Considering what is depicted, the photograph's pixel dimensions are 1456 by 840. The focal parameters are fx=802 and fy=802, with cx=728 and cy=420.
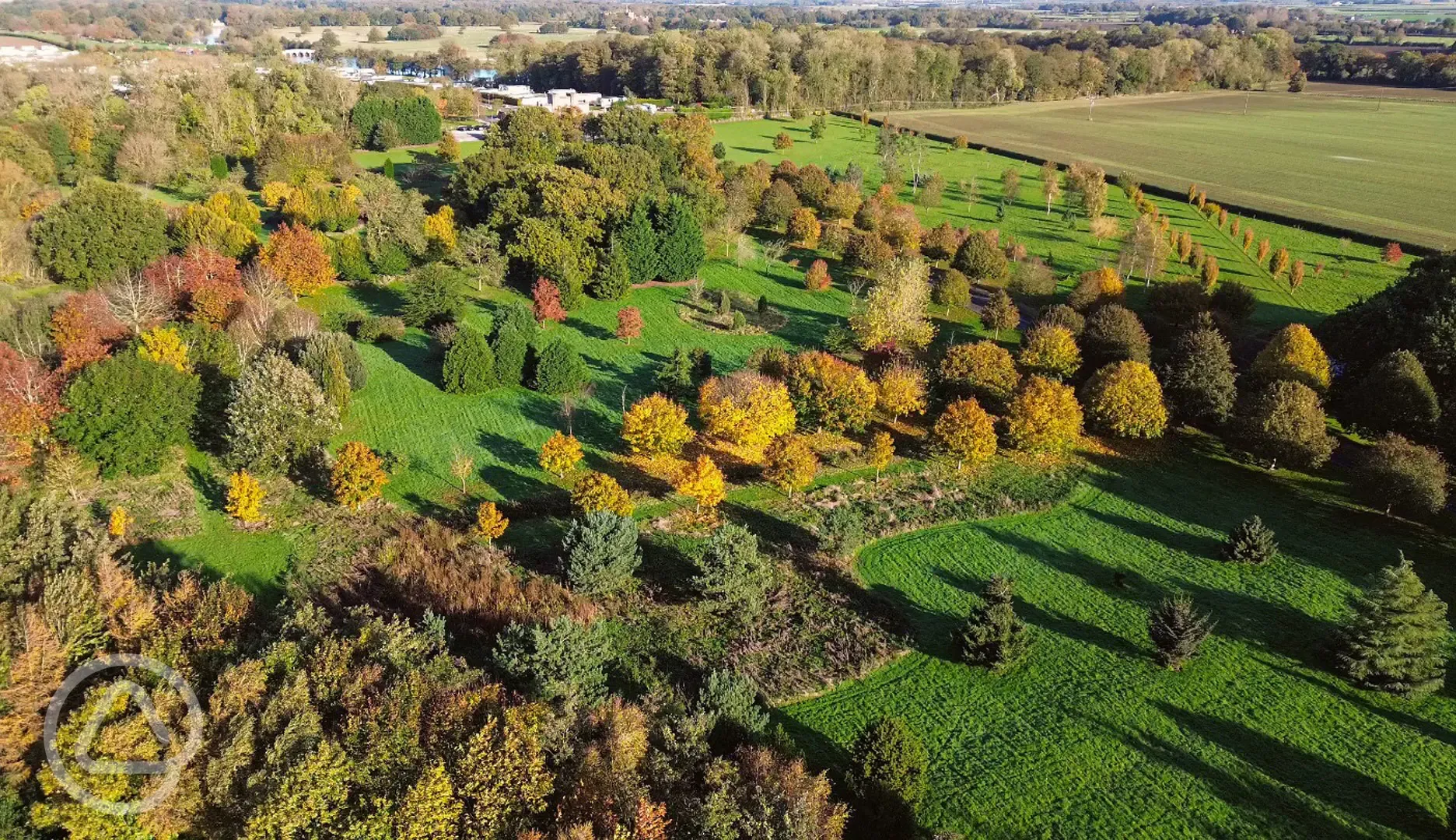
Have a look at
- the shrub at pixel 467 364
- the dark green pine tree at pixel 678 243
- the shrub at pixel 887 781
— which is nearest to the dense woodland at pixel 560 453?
the shrub at pixel 887 781

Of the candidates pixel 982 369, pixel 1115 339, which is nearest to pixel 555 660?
pixel 982 369

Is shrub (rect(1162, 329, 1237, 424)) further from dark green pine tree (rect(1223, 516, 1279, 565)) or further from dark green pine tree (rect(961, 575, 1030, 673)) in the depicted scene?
dark green pine tree (rect(961, 575, 1030, 673))

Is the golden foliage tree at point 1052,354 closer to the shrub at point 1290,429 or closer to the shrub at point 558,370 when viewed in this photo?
the shrub at point 1290,429

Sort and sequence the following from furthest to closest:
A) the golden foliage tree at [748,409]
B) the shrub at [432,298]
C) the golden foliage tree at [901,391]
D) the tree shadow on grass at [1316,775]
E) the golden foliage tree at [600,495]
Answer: the shrub at [432,298] → the golden foliage tree at [901,391] → the golden foliage tree at [748,409] → the golden foliage tree at [600,495] → the tree shadow on grass at [1316,775]

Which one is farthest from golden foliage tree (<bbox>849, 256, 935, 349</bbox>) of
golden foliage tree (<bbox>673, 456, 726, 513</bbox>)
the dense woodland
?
golden foliage tree (<bbox>673, 456, 726, 513</bbox>)

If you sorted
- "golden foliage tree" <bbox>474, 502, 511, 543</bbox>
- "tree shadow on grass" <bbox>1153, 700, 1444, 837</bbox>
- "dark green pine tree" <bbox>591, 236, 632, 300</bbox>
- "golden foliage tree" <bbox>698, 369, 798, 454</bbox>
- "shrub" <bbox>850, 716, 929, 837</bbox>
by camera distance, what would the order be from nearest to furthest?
"shrub" <bbox>850, 716, 929, 837</bbox>, "tree shadow on grass" <bbox>1153, 700, 1444, 837</bbox>, "golden foliage tree" <bbox>474, 502, 511, 543</bbox>, "golden foliage tree" <bbox>698, 369, 798, 454</bbox>, "dark green pine tree" <bbox>591, 236, 632, 300</bbox>

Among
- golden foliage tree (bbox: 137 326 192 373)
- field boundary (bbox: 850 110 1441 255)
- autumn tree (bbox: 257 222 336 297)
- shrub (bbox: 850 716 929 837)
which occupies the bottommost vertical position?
shrub (bbox: 850 716 929 837)

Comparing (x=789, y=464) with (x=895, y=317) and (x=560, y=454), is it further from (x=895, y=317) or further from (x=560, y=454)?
(x=895, y=317)
